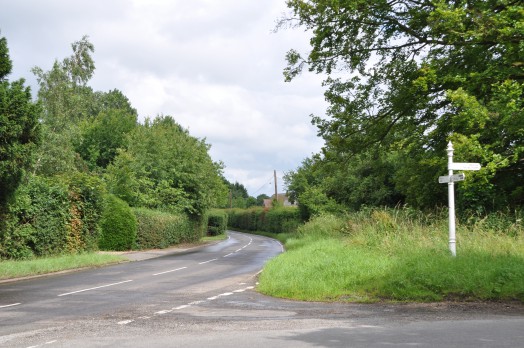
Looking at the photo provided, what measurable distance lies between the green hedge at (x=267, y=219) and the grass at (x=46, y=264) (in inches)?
1347

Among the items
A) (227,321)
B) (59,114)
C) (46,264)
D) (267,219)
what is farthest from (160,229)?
(267,219)

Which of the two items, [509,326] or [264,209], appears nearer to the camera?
[509,326]

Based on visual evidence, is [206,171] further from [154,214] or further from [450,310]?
[450,310]

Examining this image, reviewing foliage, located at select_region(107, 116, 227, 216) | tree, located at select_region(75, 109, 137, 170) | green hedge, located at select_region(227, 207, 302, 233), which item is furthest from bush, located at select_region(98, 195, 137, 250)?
tree, located at select_region(75, 109, 137, 170)

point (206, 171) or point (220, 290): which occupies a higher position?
point (206, 171)

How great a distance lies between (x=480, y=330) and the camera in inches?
313

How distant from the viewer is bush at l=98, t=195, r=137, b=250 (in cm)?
3409

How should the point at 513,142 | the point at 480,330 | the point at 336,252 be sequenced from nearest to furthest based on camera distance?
the point at 480,330, the point at 336,252, the point at 513,142

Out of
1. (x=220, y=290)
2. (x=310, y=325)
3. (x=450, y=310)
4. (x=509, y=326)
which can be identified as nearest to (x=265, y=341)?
(x=310, y=325)

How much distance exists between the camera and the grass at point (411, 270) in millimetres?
11305

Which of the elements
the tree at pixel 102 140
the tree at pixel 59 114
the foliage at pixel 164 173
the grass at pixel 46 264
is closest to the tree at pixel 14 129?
the grass at pixel 46 264

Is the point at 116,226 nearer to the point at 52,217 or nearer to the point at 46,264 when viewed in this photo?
the point at 52,217

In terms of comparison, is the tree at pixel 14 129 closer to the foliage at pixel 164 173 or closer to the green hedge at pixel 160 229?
the green hedge at pixel 160 229

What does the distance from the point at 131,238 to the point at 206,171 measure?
15866 millimetres
